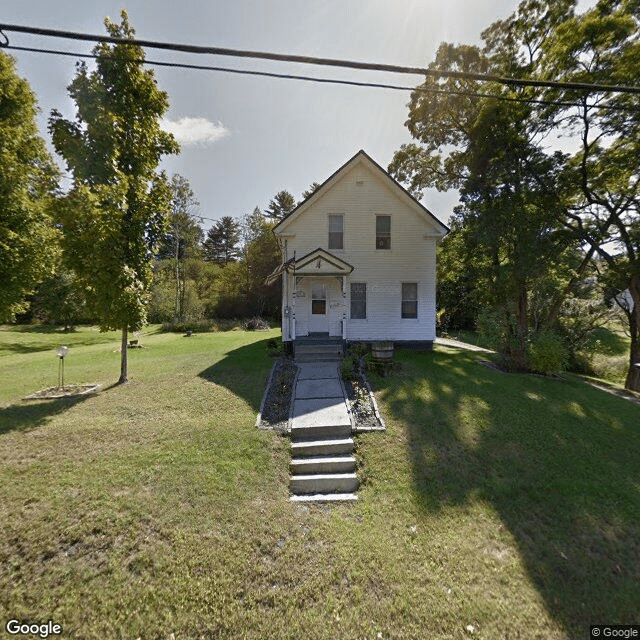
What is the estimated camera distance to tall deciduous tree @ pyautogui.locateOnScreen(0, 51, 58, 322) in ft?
31.7

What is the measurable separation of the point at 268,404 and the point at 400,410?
3599 millimetres

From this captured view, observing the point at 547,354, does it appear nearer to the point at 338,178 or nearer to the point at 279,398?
the point at 279,398

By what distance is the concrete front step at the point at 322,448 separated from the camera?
6.15 metres

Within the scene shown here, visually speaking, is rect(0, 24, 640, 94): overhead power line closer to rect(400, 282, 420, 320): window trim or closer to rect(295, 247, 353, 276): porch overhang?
rect(295, 247, 353, 276): porch overhang

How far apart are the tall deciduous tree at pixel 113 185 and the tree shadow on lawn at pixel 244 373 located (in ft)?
10.1

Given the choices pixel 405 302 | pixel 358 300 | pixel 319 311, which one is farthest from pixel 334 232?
pixel 405 302

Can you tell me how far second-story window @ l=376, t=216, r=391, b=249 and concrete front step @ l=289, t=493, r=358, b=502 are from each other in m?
11.4

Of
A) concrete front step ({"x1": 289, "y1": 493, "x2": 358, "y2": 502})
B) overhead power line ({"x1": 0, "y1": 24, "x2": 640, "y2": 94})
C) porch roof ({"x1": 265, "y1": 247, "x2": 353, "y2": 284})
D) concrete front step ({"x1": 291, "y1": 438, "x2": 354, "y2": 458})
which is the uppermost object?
overhead power line ({"x1": 0, "y1": 24, "x2": 640, "y2": 94})

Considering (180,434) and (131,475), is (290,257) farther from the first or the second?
(131,475)

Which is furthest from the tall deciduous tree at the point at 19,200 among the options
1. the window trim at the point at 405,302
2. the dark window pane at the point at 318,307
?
the window trim at the point at 405,302

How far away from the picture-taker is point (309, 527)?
450 centimetres

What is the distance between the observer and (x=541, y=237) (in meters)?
12.7

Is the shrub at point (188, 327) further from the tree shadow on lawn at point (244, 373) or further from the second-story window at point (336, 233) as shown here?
the second-story window at point (336, 233)

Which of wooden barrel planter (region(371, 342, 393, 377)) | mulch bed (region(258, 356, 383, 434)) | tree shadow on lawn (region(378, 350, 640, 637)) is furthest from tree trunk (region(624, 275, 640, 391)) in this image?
mulch bed (region(258, 356, 383, 434))
